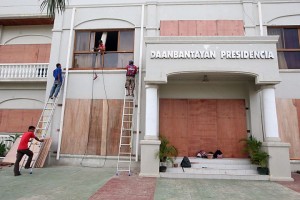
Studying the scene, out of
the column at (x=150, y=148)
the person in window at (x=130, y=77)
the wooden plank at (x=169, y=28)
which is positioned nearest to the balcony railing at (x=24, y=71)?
A: the person in window at (x=130, y=77)

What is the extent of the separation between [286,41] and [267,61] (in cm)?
330

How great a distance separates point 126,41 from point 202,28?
12.0 ft

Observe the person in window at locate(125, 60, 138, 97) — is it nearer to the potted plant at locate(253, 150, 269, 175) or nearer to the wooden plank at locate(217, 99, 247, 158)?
the wooden plank at locate(217, 99, 247, 158)

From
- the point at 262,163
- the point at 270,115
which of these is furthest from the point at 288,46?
the point at 262,163

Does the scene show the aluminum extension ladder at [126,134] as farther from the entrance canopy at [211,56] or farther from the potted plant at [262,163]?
the potted plant at [262,163]

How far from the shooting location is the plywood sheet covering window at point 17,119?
1231cm

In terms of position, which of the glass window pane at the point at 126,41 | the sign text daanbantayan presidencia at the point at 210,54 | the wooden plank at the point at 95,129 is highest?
the glass window pane at the point at 126,41

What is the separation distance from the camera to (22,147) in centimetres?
756

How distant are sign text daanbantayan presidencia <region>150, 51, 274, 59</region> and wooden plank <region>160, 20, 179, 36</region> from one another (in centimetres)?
234

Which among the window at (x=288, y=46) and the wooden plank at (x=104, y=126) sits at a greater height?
the window at (x=288, y=46)

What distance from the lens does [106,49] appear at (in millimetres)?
11047

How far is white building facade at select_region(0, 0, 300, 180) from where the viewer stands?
8.35m

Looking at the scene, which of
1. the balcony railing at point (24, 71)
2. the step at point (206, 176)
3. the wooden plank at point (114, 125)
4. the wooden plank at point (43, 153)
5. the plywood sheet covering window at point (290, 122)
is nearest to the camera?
the step at point (206, 176)

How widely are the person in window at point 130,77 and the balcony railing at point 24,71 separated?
509 centimetres
